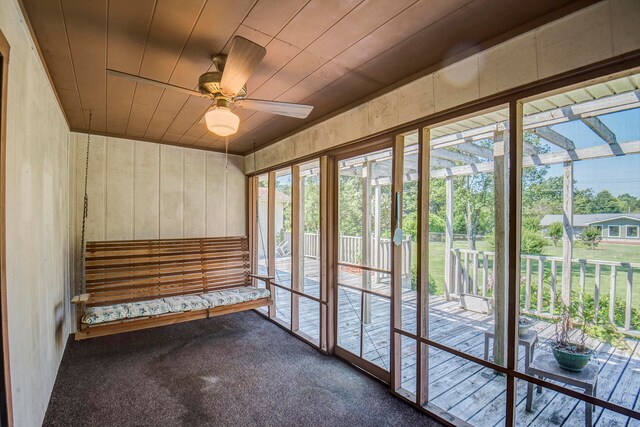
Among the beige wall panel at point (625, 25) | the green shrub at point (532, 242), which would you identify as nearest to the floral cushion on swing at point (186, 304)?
the green shrub at point (532, 242)

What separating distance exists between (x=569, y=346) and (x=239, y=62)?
243 cm

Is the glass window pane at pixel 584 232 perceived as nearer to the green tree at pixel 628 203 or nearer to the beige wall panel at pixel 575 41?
the green tree at pixel 628 203

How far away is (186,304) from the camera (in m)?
3.23

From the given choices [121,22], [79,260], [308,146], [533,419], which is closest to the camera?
[121,22]

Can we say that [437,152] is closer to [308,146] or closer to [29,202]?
[308,146]

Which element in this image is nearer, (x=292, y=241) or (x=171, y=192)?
(x=292, y=241)

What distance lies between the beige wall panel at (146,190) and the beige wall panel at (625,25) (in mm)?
4464

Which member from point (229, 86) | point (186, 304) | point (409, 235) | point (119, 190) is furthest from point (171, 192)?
point (409, 235)

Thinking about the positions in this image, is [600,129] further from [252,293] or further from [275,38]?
[252,293]

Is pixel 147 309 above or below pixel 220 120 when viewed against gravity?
below

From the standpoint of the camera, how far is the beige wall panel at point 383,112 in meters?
2.40

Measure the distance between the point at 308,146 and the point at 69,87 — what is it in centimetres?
210

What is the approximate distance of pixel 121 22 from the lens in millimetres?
1667

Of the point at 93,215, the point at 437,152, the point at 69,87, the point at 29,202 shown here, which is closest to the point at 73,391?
the point at 29,202
